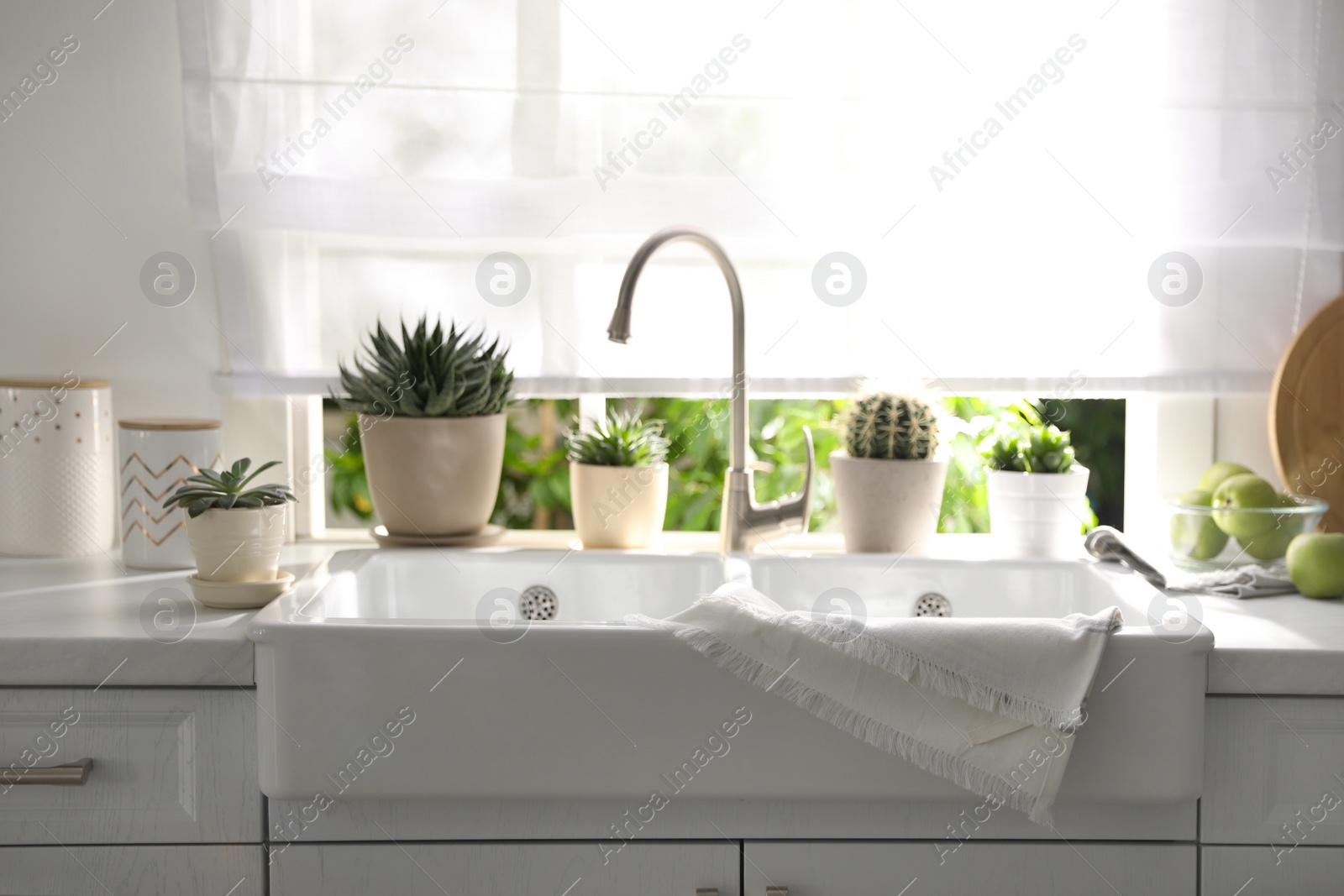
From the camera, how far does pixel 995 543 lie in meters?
1.44

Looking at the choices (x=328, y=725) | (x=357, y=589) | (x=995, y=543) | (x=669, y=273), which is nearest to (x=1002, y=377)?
(x=995, y=543)

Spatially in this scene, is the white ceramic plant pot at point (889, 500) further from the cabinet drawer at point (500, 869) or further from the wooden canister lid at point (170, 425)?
the wooden canister lid at point (170, 425)

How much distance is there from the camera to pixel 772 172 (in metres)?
1.44

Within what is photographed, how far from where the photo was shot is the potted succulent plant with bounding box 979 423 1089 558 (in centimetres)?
139

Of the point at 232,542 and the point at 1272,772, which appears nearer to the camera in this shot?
the point at 1272,772

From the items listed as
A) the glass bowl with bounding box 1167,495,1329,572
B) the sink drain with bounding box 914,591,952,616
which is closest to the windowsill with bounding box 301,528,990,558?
the sink drain with bounding box 914,591,952,616

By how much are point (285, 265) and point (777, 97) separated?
0.70 meters

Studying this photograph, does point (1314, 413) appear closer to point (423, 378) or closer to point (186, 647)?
point (423, 378)

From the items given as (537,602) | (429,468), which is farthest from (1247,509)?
(429,468)

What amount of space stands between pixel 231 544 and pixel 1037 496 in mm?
982

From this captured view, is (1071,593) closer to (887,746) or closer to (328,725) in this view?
(887,746)

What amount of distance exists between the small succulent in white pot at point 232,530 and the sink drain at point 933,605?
73cm

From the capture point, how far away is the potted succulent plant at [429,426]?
4.40 feet

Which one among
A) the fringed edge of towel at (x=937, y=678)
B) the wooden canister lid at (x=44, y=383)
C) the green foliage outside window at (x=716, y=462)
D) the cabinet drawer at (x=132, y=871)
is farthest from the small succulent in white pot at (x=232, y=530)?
the green foliage outside window at (x=716, y=462)
